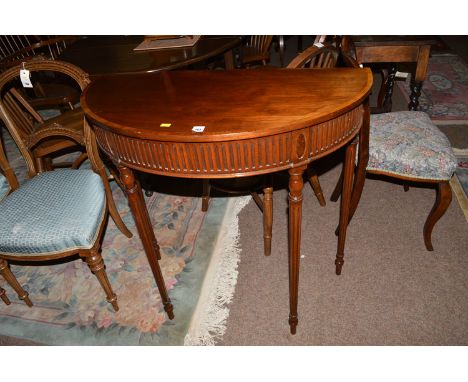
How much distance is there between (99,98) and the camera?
4.59ft

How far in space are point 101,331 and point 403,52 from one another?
2.16m

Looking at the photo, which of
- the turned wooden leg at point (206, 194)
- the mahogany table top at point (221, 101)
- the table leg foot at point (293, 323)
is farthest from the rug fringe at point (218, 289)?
the mahogany table top at point (221, 101)

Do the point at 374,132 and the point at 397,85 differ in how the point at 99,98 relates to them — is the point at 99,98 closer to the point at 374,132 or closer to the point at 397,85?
the point at 374,132

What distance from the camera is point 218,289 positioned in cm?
185

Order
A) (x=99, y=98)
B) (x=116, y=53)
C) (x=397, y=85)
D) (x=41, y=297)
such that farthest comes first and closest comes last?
1. (x=397, y=85)
2. (x=116, y=53)
3. (x=41, y=297)
4. (x=99, y=98)

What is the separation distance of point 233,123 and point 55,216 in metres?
0.94

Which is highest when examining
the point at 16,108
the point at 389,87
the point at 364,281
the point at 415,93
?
the point at 16,108

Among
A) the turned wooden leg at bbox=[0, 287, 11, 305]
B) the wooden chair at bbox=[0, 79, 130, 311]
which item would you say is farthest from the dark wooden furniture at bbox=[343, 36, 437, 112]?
the turned wooden leg at bbox=[0, 287, 11, 305]

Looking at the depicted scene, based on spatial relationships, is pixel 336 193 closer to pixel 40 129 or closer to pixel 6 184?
pixel 40 129

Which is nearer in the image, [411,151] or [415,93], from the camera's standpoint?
[411,151]

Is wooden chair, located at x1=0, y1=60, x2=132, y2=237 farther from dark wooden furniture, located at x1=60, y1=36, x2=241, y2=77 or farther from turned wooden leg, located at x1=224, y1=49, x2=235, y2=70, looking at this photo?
turned wooden leg, located at x1=224, y1=49, x2=235, y2=70

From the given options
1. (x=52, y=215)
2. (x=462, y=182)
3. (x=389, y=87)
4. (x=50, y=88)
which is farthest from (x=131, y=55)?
(x=462, y=182)

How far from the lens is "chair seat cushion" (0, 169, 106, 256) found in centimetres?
152

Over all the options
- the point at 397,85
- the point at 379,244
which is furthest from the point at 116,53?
the point at 397,85
